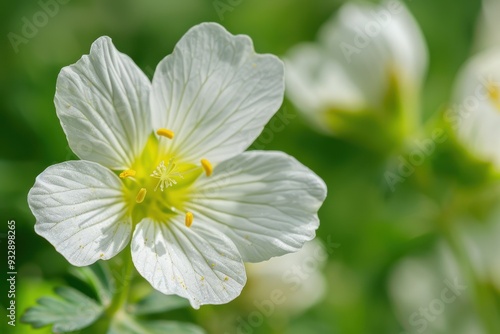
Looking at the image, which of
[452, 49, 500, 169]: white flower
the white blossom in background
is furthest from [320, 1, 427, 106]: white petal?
the white blossom in background

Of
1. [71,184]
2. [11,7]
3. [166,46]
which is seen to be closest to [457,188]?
[166,46]

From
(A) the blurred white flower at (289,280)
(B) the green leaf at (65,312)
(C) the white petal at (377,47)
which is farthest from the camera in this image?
(C) the white petal at (377,47)

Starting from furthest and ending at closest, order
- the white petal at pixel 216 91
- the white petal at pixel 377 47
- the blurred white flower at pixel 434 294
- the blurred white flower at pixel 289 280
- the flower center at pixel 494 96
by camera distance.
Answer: the blurred white flower at pixel 434 294, the white petal at pixel 377 47, the flower center at pixel 494 96, the blurred white flower at pixel 289 280, the white petal at pixel 216 91

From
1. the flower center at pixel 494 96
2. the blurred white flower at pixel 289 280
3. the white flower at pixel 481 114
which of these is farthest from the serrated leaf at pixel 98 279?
the flower center at pixel 494 96

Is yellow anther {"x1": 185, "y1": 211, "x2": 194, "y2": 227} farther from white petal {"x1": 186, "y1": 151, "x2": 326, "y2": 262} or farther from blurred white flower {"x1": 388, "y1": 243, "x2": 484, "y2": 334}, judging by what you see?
blurred white flower {"x1": 388, "y1": 243, "x2": 484, "y2": 334}

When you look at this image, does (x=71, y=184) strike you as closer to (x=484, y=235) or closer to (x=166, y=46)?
(x=166, y=46)

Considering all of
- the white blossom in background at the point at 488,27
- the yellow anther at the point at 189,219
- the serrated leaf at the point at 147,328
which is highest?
the yellow anther at the point at 189,219

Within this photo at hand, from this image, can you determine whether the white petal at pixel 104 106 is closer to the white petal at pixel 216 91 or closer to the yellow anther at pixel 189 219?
the white petal at pixel 216 91
